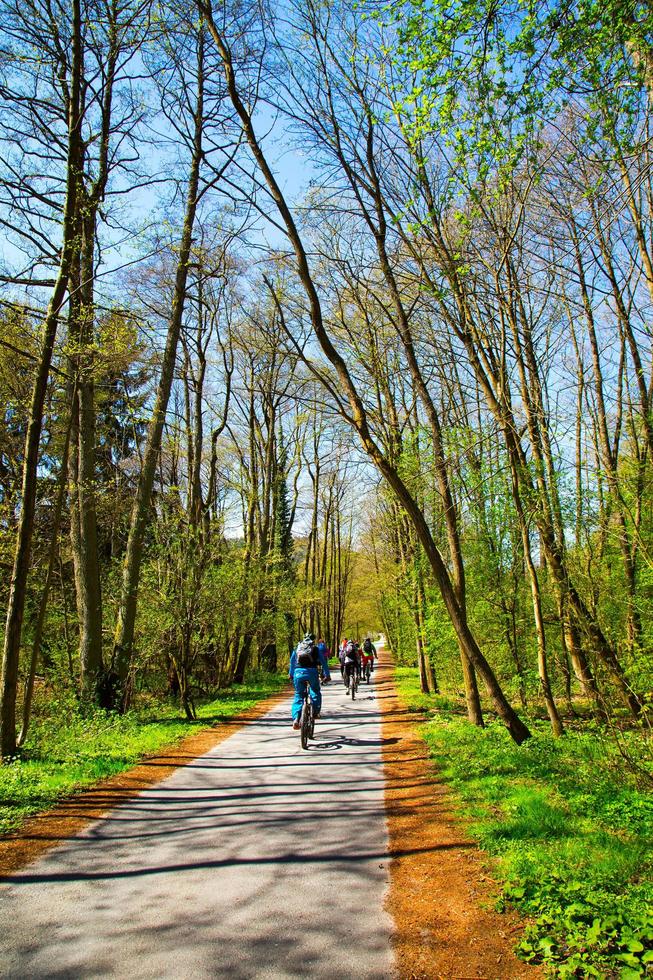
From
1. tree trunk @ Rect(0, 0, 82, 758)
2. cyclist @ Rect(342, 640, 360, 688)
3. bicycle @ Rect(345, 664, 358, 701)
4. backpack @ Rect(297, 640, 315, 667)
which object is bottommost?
bicycle @ Rect(345, 664, 358, 701)

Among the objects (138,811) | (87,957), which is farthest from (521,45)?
(138,811)

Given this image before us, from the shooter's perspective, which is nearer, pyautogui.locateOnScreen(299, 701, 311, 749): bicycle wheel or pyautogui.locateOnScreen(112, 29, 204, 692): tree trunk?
pyautogui.locateOnScreen(299, 701, 311, 749): bicycle wheel

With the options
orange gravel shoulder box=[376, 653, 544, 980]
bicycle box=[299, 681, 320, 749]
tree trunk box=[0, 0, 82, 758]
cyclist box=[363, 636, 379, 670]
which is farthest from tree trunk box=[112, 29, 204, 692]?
cyclist box=[363, 636, 379, 670]

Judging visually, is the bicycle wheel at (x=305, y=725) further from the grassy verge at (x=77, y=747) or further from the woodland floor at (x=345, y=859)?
the grassy verge at (x=77, y=747)

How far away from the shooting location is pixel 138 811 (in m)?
5.85

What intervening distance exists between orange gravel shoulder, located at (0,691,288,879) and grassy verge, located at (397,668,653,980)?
3622 millimetres

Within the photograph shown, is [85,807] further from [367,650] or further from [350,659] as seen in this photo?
[367,650]

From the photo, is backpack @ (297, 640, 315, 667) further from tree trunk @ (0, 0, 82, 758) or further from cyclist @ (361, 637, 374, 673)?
cyclist @ (361, 637, 374, 673)

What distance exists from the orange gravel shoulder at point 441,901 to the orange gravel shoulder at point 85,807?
2.90 m

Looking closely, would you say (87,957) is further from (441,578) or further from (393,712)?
(393,712)

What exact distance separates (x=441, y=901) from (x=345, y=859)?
0.96 meters

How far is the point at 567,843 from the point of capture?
14.6 ft

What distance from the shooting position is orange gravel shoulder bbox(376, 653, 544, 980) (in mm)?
3156

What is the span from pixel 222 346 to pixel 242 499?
6307mm
